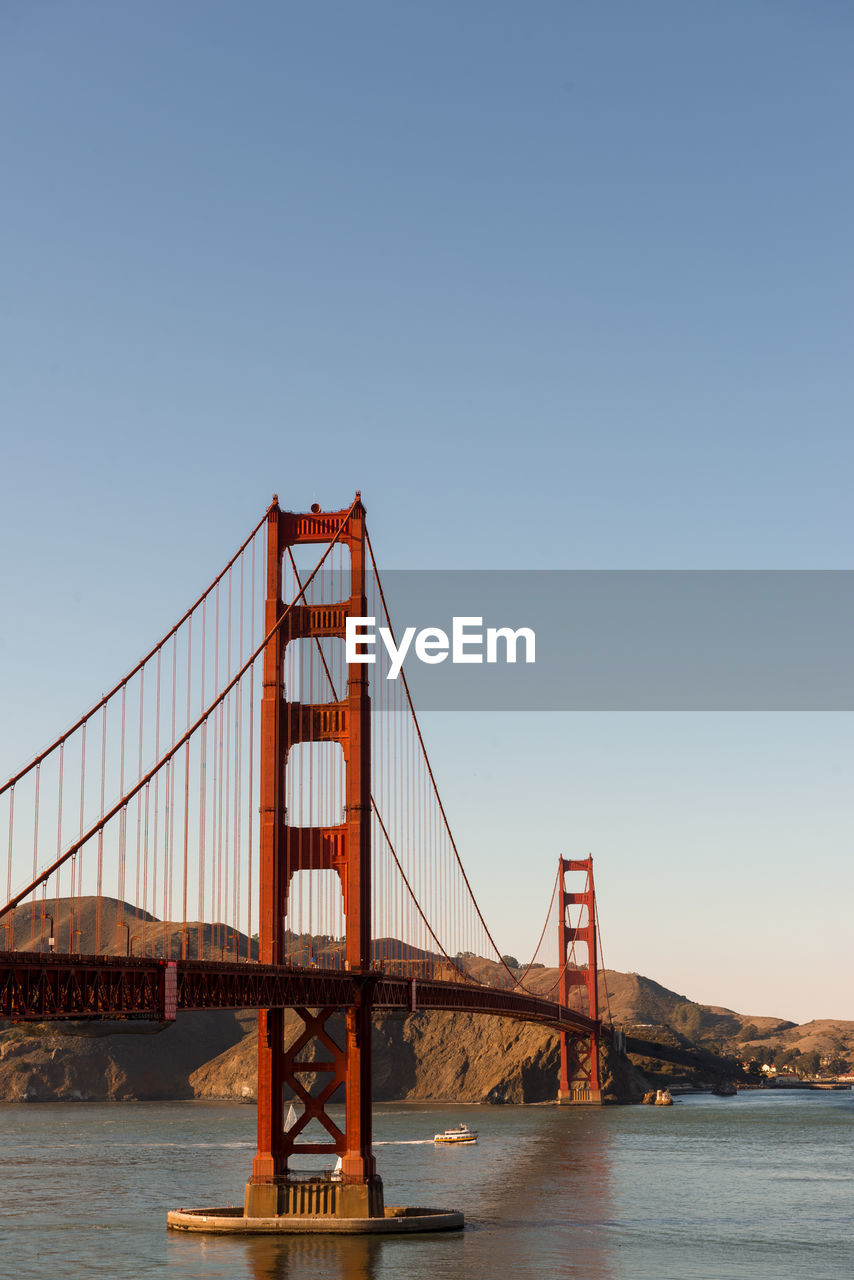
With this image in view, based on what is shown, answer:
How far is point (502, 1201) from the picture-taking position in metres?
64.1

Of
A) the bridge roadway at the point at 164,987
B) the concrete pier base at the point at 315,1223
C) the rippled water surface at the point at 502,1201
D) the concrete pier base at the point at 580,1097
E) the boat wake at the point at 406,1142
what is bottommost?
the concrete pier base at the point at 580,1097

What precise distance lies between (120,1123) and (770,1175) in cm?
7027

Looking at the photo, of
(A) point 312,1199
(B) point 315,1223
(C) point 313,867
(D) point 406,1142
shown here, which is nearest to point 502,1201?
(A) point 312,1199

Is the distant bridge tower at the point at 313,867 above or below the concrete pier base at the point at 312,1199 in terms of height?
above

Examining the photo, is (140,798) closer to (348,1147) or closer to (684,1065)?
(348,1147)

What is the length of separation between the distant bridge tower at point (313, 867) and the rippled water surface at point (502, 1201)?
278 cm

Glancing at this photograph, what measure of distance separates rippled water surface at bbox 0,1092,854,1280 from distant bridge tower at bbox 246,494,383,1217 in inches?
110

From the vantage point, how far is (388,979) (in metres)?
57.4

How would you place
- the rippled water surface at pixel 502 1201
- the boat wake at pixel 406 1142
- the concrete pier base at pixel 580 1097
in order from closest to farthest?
the rippled water surface at pixel 502 1201 < the boat wake at pixel 406 1142 < the concrete pier base at pixel 580 1097

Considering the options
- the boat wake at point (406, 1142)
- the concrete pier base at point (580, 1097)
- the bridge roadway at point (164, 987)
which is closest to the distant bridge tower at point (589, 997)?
the concrete pier base at point (580, 1097)

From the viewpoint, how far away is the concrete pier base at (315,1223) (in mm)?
51031

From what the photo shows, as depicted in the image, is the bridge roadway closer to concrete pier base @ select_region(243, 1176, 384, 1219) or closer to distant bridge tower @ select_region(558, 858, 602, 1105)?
concrete pier base @ select_region(243, 1176, 384, 1219)

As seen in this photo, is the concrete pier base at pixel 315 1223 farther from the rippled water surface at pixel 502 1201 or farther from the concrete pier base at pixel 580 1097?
the concrete pier base at pixel 580 1097

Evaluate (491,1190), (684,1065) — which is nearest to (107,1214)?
(491,1190)
